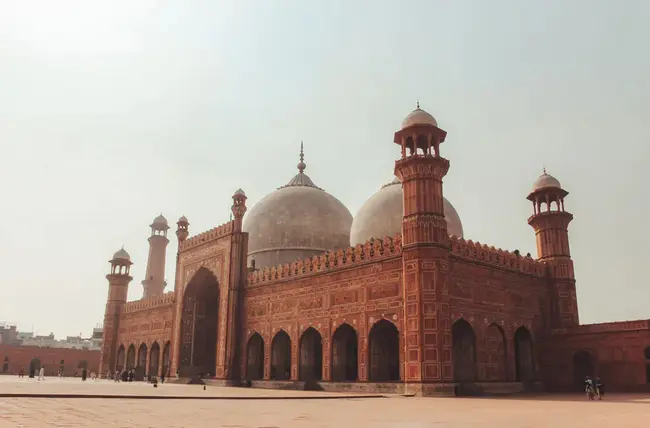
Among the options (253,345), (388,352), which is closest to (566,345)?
(388,352)

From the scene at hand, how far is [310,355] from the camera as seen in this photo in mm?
21375

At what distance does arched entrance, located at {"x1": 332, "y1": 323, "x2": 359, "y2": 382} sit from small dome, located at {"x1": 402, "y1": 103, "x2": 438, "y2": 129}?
7.22 m

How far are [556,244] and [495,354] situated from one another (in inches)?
212

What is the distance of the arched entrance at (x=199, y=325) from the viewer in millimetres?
27062

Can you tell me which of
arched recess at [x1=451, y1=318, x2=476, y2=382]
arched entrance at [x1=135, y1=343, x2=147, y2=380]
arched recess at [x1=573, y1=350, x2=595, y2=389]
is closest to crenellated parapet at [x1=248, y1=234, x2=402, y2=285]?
arched recess at [x1=451, y1=318, x2=476, y2=382]

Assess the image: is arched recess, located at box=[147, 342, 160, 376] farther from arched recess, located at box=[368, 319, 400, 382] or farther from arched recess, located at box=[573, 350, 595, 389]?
arched recess, located at box=[573, 350, 595, 389]

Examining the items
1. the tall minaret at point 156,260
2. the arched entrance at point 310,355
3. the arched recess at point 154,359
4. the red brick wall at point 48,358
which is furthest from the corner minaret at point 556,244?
the red brick wall at point 48,358

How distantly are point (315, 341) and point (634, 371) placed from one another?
1091 centimetres

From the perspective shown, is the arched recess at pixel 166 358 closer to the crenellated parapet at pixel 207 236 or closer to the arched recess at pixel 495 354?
the crenellated parapet at pixel 207 236

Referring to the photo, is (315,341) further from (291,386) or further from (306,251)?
(306,251)

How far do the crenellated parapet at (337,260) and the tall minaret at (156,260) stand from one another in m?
19.4

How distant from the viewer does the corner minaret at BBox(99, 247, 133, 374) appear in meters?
34.8

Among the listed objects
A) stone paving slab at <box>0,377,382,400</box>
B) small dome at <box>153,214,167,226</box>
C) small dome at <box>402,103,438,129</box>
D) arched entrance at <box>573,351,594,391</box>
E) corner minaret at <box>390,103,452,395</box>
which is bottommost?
stone paving slab at <box>0,377,382,400</box>

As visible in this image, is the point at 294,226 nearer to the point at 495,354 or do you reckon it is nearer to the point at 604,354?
the point at 495,354
